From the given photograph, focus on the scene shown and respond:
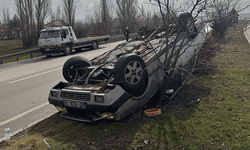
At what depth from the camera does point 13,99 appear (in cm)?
615

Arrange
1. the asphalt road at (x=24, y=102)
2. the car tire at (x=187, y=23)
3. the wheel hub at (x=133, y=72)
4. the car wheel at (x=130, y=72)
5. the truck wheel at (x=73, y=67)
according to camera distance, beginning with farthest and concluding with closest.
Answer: the truck wheel at (x=73, y=67) < the asphalt road at (x=24, y=102) < the car tire at (x=187, y=23) < the wheel hub at (x=133, y=72) < the car wheel at (x=130, y=72)

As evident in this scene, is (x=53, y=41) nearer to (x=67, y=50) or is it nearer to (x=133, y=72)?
(x=67, y=50)

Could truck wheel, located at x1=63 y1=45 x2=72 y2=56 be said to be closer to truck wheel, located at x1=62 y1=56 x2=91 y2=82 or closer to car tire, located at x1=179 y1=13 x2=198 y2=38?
car tire, located at x1=179 y1=13 x2=198 y2=38

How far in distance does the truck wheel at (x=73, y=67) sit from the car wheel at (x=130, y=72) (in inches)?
43.9

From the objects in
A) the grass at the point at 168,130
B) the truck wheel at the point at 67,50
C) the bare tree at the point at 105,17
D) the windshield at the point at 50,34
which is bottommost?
the grass at the point at 168,130

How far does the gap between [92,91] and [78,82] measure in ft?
2.44

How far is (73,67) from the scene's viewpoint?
495cm

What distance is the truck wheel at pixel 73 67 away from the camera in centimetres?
484

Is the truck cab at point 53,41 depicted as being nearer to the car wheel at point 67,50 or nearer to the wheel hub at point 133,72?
the car wheel at point 67,50

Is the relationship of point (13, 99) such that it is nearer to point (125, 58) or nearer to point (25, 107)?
point (25, 107)

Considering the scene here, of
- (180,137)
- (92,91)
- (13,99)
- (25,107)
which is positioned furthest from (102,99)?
(13,99)

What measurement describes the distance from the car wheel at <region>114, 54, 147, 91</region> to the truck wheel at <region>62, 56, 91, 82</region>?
112 centimetres

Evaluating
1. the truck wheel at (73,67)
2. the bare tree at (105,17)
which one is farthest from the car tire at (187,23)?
the bare tree at (105,17)

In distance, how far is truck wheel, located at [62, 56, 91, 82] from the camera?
190 inches
